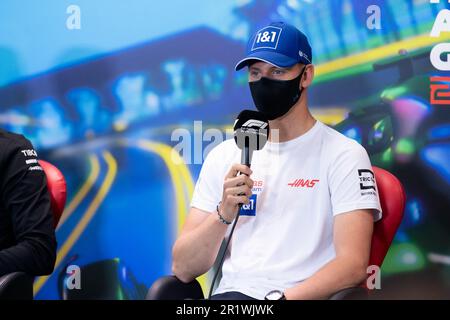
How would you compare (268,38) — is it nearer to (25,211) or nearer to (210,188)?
(210,188)

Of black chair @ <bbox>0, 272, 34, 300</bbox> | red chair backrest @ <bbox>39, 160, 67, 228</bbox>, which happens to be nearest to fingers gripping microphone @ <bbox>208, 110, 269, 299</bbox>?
black chair @ <bbox>0, 272, 34, 300</bbox>

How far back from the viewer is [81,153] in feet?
Result: 11.7

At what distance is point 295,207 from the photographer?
7.67ft

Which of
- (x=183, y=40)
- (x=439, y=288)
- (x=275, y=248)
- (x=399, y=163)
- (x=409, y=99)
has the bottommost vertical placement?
(x=439, y=288)

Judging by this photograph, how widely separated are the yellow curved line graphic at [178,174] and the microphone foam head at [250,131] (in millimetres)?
1289

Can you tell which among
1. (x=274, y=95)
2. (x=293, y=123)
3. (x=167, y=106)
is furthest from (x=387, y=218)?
(x=167, y=106)

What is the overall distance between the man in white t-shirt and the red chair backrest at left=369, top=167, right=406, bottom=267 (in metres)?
0.06

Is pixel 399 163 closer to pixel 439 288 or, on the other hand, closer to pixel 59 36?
pixel 439 288

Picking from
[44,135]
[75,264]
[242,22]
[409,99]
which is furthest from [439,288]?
[44,135]

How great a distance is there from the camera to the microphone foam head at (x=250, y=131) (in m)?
2.14

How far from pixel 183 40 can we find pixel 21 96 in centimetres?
93

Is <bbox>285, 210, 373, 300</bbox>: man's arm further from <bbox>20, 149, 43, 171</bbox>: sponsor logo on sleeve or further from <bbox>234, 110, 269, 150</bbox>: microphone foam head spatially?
<bbox>20, 149, 43, 171</bbox>: sponsor logo on sleeve

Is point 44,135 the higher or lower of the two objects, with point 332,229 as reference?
higher
